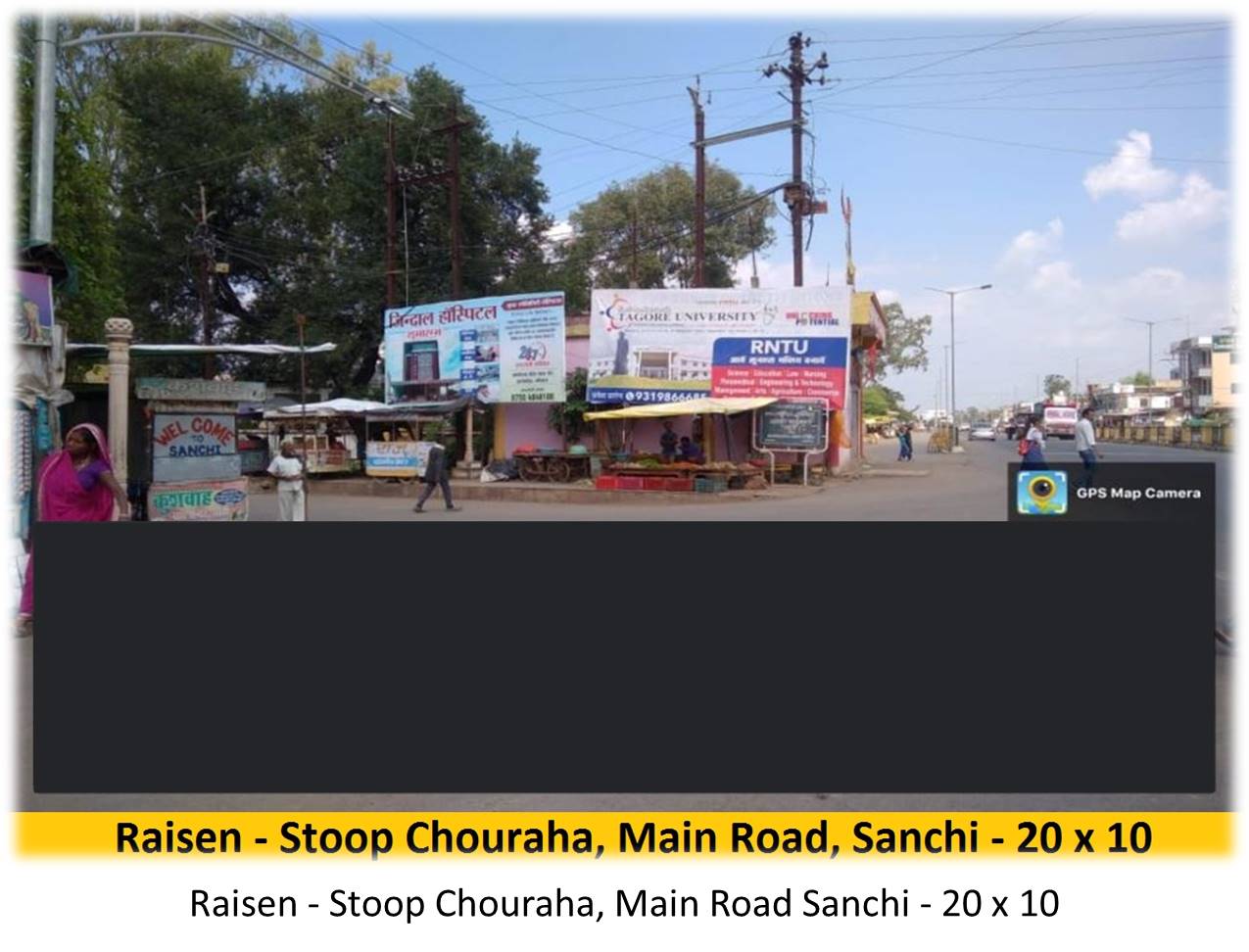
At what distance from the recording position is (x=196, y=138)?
112ft

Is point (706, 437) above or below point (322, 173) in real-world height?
below

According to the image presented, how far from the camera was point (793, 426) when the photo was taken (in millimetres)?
20922

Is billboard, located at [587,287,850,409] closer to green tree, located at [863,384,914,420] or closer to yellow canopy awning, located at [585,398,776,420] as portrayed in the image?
yellow canopy awning, located at [585,398,776,420]

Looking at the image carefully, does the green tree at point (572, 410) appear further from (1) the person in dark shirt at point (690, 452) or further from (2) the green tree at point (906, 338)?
(2) the green tree at point (906, 338)

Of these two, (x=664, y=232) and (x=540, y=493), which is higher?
(x=664, y=232)

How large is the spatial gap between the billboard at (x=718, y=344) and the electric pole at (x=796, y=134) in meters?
3.05

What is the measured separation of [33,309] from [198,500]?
10.2 feet

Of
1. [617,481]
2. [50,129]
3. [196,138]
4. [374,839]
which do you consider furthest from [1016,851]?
[196,138]

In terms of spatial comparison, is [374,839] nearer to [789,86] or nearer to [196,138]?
[789,86]

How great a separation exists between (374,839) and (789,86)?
2469cm

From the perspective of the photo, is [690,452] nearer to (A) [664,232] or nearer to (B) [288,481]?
(B) [288,481]

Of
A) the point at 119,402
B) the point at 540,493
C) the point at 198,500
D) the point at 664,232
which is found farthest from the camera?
the point at 664,232
